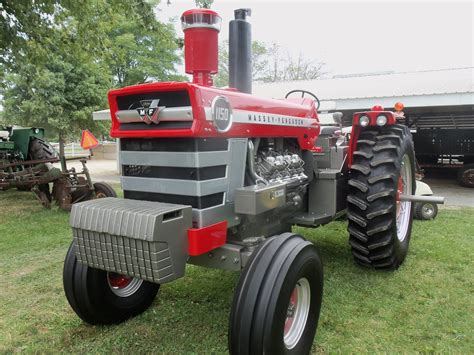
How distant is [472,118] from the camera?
13.8 meters

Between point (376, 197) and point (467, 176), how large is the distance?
9563 mm

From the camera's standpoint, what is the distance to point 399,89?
11398 mm

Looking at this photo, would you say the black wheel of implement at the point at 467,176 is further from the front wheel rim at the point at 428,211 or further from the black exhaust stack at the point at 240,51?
the black exhaust stack at the point at 240,51

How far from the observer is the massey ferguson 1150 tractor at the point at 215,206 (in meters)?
2.13

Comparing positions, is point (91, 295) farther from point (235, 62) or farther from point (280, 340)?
point (235, 62)

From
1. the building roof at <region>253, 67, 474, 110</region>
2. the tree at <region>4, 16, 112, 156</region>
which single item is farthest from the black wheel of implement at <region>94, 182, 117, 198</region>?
the building roof at <region>253, 67, 474, 110</region>

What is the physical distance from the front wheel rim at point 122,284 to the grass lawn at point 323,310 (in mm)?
212

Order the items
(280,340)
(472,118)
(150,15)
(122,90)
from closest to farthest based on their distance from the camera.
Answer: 1. (280,340)
2. (122,90)
3. (150,15)
4. (472,118)

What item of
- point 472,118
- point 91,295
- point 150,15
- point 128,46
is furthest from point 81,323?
point 128,46

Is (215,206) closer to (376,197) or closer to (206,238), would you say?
(206,238)

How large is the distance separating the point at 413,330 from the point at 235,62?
7.64ft

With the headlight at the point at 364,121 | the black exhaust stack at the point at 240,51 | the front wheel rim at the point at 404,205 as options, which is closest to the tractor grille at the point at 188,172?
the black exhaust stack at the point at 240,51

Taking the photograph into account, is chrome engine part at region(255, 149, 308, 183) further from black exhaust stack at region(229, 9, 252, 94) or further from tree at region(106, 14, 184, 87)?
tree at region(106, 14, 184, 87)

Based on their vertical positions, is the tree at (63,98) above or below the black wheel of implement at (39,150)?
above
